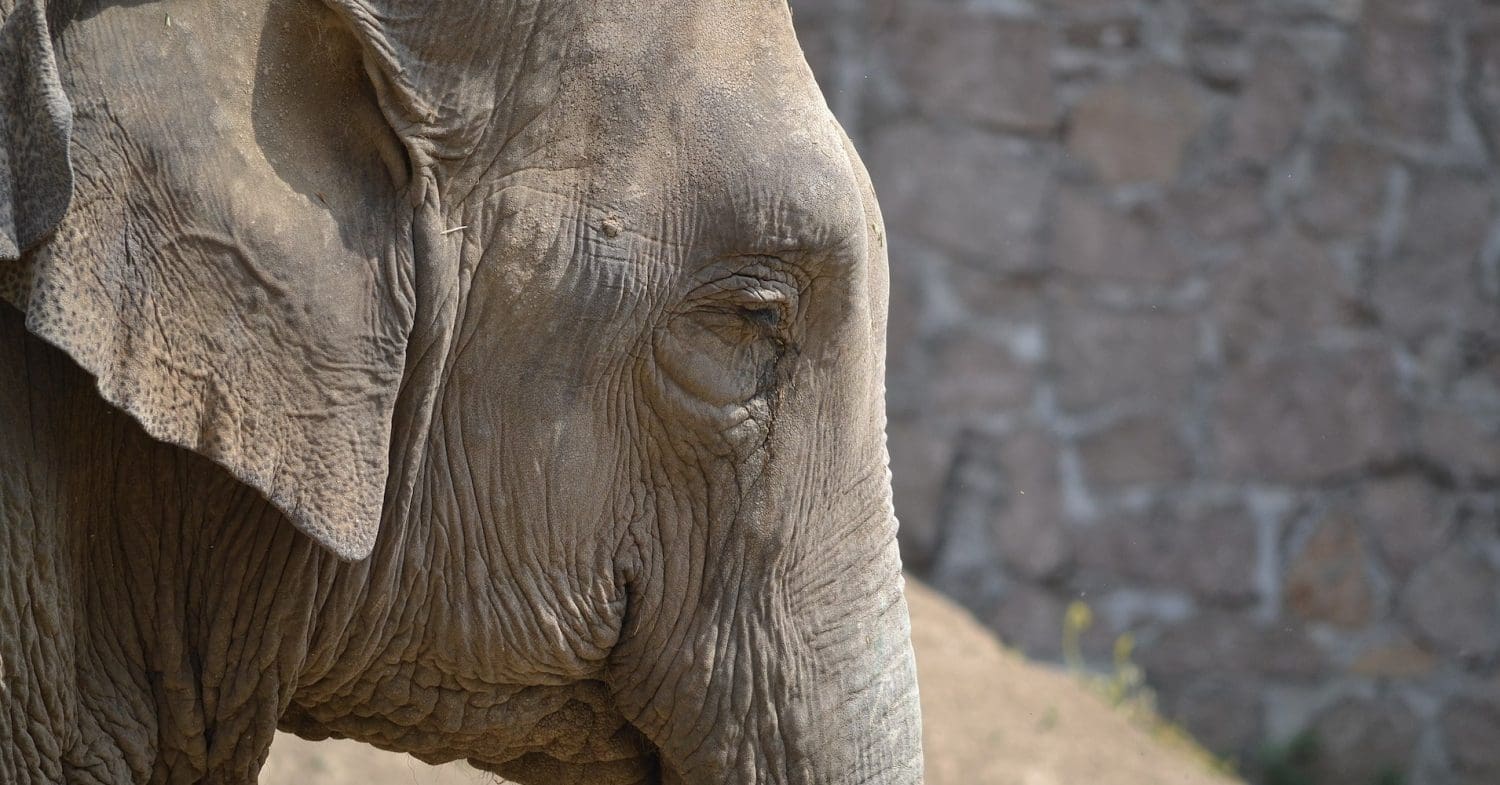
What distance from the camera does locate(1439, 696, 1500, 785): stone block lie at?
6527mm

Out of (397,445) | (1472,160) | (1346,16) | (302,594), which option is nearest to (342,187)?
(397,445)

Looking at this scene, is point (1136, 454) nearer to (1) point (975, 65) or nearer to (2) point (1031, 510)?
(2) point (1031, 510)

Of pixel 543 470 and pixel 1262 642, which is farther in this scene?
pixel 1262 642

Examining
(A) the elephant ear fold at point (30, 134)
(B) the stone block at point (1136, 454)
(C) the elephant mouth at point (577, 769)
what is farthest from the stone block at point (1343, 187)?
(A) the elephant ear fold at point (30, 134)

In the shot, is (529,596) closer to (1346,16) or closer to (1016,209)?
(1016,209)

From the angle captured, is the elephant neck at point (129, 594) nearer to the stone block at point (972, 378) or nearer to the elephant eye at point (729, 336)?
the elephant eye at point (729, 336)

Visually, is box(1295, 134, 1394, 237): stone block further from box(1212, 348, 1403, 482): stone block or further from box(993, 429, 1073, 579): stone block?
box(993, 429, 1073, 579): stone block

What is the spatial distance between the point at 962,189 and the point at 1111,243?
0.60 metres

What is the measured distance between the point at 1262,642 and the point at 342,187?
529 centimetres

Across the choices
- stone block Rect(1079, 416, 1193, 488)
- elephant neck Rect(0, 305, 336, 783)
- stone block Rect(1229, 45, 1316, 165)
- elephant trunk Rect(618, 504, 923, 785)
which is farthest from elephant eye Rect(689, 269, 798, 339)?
stone block Rect(1229, 45, 1316, 165)

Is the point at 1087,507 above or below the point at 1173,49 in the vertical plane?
below

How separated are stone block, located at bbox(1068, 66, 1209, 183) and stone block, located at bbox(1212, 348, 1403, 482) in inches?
32.8

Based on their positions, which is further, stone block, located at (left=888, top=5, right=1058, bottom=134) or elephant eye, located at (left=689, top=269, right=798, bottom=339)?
stone block, located at (left=888, top=5, right=1058, bottom=134)

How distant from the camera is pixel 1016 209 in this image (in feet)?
20.0
